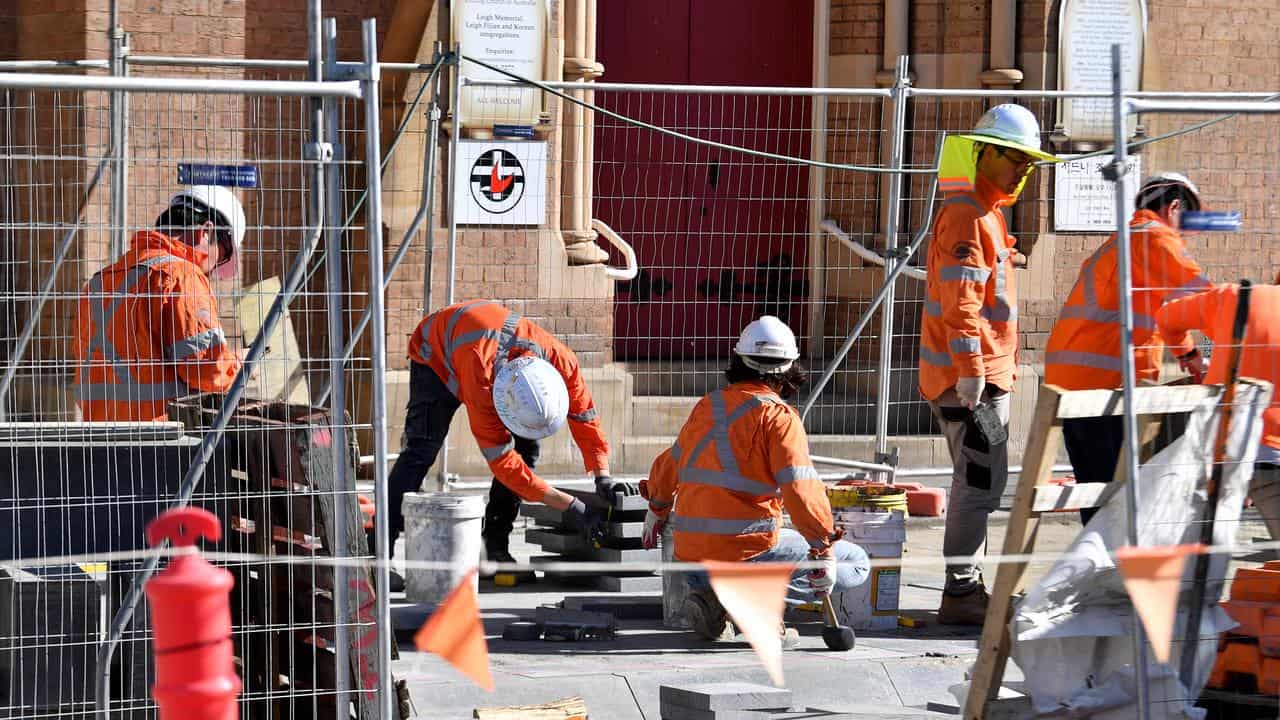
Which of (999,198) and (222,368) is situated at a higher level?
(999,198)

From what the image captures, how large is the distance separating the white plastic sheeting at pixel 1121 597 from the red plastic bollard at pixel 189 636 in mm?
2633

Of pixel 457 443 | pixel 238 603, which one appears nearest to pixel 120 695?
pixel 238 603

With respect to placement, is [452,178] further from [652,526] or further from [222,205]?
[652,526]

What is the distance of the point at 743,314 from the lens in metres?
11.5

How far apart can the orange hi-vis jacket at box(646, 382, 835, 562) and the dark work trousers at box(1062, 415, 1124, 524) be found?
3.58 ft

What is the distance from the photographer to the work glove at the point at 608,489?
7945 millimetres

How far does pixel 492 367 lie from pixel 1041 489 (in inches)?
114

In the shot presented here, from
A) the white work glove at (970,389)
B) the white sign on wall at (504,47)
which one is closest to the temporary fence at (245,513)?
the white work glove at (970,389)

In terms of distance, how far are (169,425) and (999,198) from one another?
13.0ft

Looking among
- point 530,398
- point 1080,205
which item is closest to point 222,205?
point 530,398

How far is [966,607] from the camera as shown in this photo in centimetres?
775

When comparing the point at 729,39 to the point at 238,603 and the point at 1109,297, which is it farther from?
the point at 238,603

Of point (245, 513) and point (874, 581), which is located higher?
point (245, 513)

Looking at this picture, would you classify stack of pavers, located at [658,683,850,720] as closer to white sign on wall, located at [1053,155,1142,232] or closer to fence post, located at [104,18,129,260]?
fence post, located at [104,18,129,260]
